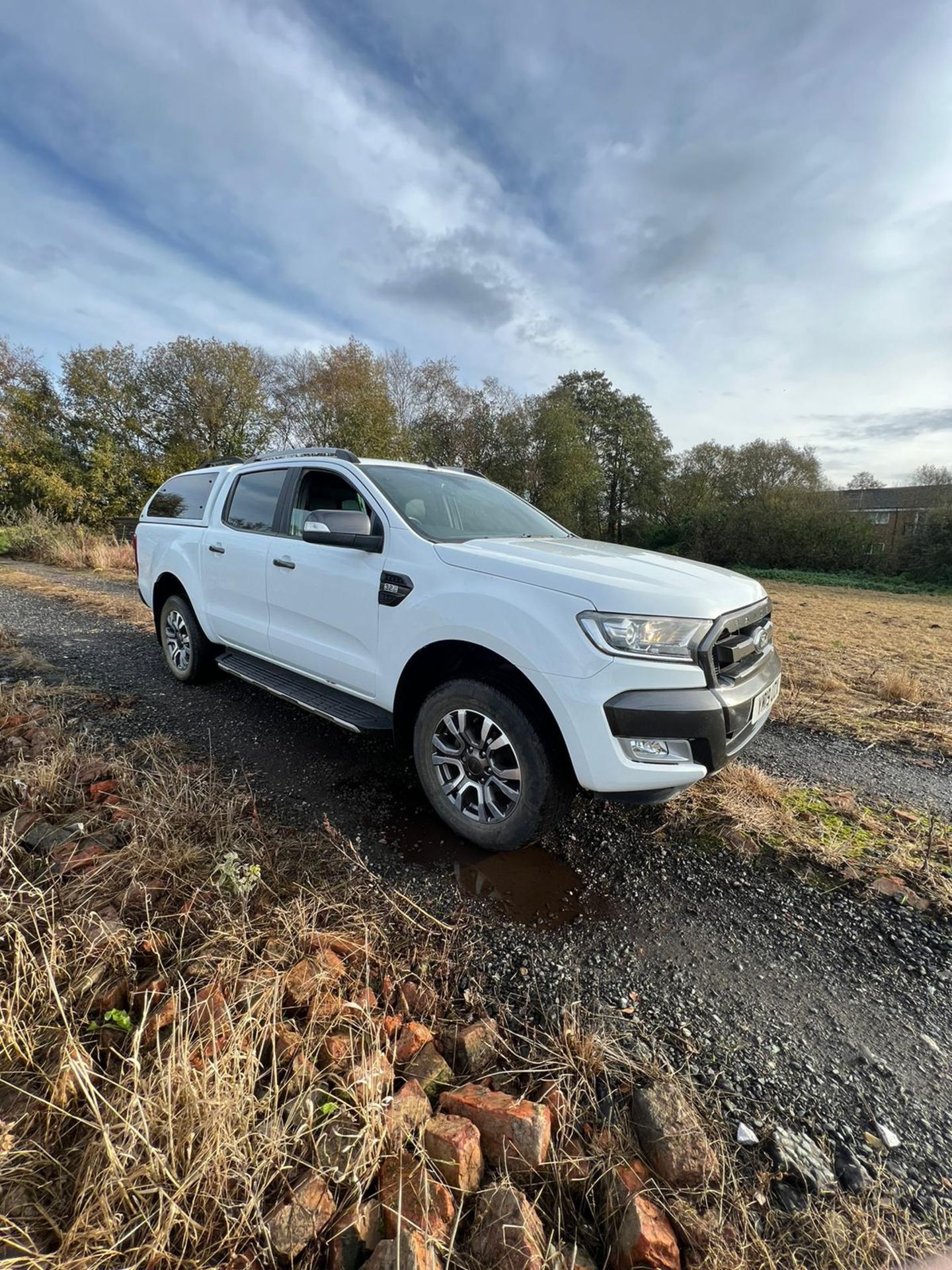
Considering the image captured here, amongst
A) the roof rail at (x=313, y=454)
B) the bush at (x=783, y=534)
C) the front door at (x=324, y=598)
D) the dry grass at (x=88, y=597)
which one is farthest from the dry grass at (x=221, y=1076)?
the bush at (x=783, y=534)

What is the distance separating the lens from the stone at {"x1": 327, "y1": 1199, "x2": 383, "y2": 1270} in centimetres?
111

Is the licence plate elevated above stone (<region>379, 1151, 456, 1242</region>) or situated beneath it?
elevated above

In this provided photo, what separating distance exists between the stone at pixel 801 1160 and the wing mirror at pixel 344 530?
8.62 feet

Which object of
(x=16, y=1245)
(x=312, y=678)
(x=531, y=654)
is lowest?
(x=16, y=1245)

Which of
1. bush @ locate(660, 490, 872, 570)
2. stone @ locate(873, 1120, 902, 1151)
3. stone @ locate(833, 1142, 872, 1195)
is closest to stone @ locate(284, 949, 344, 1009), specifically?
stone @ locate(833, 1142, 872, 1195)

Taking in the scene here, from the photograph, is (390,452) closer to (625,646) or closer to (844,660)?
(844,660)

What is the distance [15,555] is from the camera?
14172 mm

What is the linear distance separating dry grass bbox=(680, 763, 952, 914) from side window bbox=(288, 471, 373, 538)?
269 centimetres

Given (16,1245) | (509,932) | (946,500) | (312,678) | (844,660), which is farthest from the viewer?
(946,500)

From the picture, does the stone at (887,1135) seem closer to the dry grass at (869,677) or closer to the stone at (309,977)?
the stone at (309,977)

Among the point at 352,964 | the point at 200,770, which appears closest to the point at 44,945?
the point at 352,964

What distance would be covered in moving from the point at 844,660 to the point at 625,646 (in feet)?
18.8

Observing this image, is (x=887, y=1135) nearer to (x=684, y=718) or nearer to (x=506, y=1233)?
(x=506, y=1233)

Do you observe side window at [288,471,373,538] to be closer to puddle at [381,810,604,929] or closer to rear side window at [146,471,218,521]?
rear side window at [146,471,218,521]
